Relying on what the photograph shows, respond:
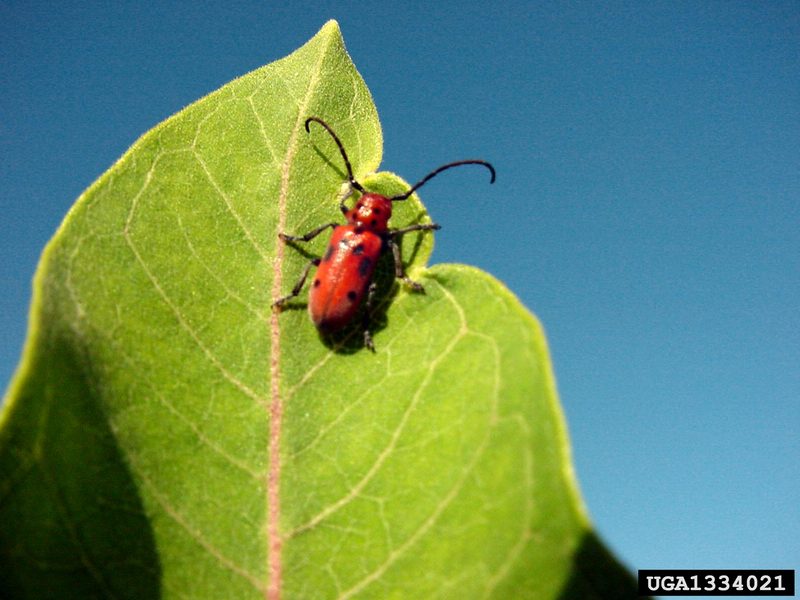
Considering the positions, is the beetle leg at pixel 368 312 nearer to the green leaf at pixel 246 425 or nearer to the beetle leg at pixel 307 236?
the green leaf at pixel 246 425

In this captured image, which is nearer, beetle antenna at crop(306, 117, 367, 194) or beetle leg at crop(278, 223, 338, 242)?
beetle leg at crop(278, 223, 338, 242)

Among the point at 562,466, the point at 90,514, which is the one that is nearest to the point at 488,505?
the point at 562,466

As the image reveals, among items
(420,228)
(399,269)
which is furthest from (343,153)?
(399,269)

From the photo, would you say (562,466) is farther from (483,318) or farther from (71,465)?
(71,465)

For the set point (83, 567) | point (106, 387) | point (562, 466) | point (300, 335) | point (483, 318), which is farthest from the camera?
point (300, 335)

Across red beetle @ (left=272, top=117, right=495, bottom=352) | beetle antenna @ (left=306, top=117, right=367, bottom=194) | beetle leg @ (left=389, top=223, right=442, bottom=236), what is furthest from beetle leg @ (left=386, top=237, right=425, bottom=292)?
beetle antenna @ (left=306, top=117, right=367, bottom=194)

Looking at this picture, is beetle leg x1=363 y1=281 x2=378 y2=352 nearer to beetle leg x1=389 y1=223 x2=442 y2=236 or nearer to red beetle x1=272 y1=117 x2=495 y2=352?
red beetle x1=272 y1=117 x2=495 y2=352
